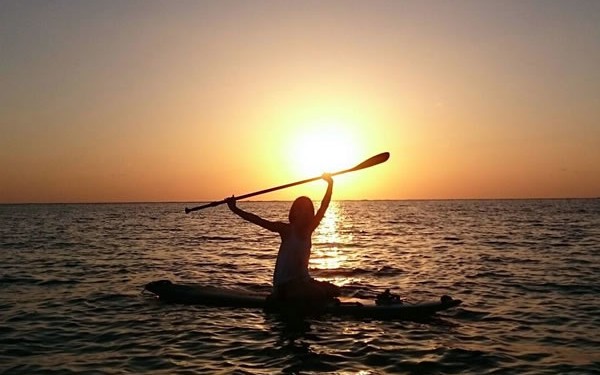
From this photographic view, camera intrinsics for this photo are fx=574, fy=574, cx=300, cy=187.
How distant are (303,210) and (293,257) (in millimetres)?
1015

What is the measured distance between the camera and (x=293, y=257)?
37.3 ft

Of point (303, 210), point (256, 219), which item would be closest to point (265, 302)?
point (256, 219)

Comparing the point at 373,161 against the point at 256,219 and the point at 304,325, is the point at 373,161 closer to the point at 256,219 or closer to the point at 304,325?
the point at 256,219

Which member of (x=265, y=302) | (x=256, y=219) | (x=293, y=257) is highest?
(x=256, y=219)

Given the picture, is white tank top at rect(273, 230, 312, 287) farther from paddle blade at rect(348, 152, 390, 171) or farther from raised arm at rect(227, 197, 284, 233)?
paddle blade at rect(348, 152, 390, 171)

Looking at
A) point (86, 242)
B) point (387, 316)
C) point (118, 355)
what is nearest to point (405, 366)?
point (387, 316)

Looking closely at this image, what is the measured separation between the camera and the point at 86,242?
1284 inches

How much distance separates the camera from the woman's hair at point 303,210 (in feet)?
36.0

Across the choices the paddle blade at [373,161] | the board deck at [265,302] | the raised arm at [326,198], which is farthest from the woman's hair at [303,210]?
the board deck at [265,302]

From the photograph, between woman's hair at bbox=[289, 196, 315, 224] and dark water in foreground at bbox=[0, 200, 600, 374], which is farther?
woman's hair at bbox=[289, 196, 315, 224]

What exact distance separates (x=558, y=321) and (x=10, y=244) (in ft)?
92.9

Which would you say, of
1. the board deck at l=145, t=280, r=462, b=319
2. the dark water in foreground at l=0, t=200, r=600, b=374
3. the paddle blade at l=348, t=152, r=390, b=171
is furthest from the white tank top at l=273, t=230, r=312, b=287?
the paddle blade at l=348, t=152, r=390, b=171

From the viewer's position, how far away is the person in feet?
36.2

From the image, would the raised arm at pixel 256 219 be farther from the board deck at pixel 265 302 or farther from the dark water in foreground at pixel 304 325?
the dark water in foreground at pixel 304 325
